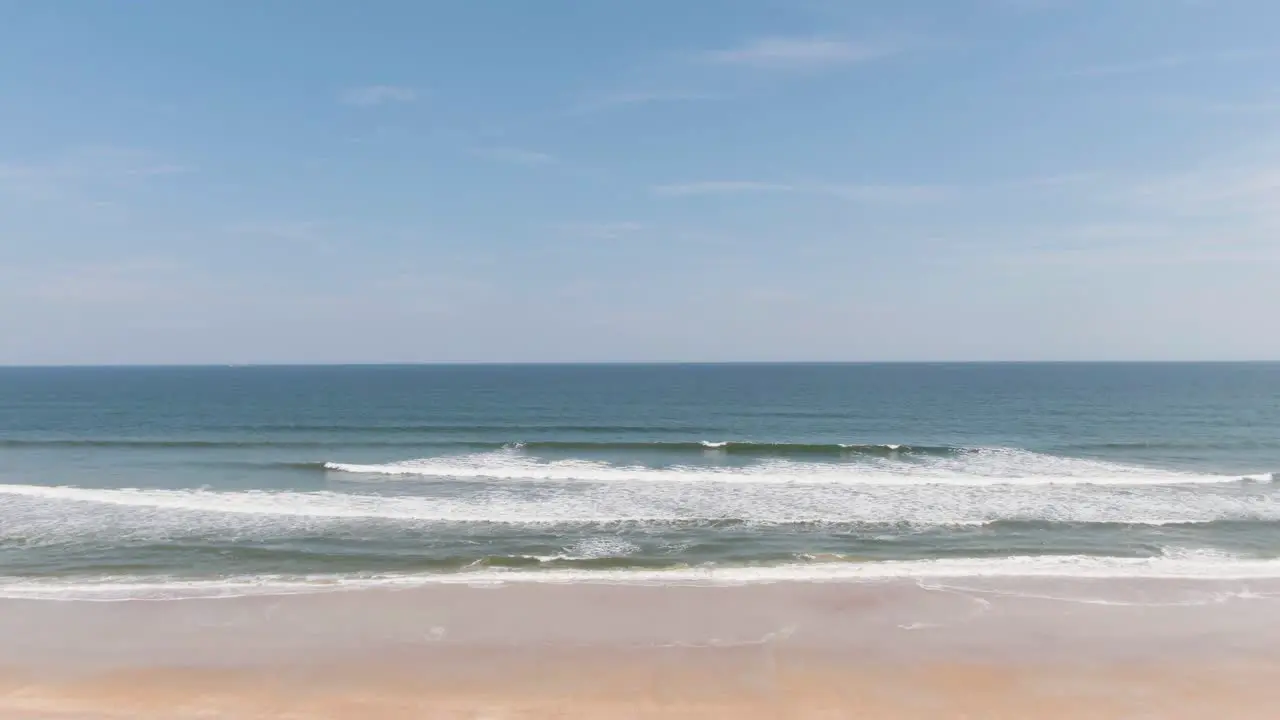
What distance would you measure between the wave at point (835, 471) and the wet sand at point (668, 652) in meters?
12.0

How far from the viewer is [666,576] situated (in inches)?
593

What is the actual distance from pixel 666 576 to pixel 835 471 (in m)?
15.0

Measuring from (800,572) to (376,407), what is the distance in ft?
169

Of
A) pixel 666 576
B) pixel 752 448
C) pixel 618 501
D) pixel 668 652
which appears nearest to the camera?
pixel 668 652

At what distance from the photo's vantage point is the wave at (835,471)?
2606 cm

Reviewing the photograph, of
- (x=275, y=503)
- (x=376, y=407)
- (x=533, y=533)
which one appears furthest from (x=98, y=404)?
(x=533, y=533)

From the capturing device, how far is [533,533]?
61.5ft

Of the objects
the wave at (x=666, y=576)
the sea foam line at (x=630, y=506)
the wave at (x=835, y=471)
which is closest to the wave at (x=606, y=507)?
the sea foam line at (x=630, y=506)

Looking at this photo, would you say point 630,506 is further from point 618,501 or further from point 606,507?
point 618,501

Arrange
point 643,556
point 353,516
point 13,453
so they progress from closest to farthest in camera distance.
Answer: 1. point 643,556
2. point 353,516
3. point 13,453

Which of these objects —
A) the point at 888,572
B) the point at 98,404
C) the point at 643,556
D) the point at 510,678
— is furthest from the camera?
the point at 98,404

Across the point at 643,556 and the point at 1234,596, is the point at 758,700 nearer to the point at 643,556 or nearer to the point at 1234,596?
the point at 643,556

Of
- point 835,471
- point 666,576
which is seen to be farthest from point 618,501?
point 835,471

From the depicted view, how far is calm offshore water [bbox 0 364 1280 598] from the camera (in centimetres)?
1594
